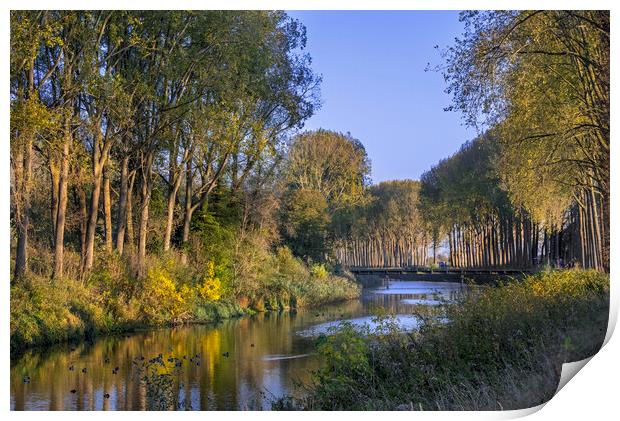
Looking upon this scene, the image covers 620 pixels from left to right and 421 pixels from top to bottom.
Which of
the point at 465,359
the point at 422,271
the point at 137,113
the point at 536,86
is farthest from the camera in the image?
the point at 422,271

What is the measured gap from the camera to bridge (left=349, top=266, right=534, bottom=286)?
36.9 meters

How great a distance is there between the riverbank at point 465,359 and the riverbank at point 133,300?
6.47 m

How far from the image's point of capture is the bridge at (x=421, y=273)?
36938 mm

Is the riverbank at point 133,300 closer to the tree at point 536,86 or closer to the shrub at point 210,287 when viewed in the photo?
the shrub at point 210,287

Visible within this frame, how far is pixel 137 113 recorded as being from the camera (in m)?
18.1

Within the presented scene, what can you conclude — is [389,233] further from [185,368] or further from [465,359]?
[465,359]

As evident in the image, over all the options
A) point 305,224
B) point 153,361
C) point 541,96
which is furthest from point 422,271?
point 153,361

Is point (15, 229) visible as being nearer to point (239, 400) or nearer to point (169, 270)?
point (169, 270)

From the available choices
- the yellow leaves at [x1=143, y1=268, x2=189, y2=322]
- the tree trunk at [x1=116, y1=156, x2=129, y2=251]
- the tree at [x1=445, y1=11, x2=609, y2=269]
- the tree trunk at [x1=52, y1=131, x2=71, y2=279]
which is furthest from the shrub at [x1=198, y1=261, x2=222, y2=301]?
the tree at [x1=445, y1=11, x2=609, y2=269]

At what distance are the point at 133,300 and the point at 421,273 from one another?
24.2 metres

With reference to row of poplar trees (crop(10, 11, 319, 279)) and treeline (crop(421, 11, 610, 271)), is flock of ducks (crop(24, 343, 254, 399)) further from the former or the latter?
treeline (crop(421, 11, 610, 271))

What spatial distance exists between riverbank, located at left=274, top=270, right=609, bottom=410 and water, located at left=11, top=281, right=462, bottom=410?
1.03 m
